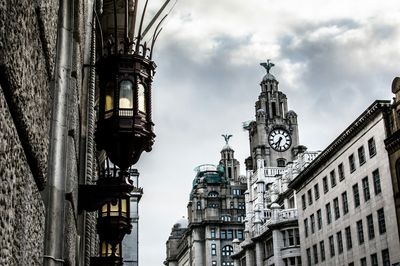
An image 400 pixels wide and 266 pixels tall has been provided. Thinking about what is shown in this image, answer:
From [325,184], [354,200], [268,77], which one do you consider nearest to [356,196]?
[354,200]

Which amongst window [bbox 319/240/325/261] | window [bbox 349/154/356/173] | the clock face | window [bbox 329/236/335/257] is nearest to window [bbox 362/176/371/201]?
window [bbox 349/154/356/173]

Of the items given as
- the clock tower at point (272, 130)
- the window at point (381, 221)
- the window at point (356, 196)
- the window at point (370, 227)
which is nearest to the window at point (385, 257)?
the window at point (381, 221)

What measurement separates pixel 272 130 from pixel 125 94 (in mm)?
96595

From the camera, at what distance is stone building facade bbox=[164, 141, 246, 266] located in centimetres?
12769

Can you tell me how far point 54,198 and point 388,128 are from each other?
43376 mm

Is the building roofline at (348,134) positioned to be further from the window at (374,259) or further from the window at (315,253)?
the window at (374,259)

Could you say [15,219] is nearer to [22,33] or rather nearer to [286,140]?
[22,33]

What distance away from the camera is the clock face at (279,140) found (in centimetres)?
10250

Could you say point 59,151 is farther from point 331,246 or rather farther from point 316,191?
point 316,191

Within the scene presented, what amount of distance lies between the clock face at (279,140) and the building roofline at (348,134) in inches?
1499

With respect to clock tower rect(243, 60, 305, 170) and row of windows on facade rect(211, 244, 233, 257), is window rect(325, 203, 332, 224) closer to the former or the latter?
clock tower rect(243, 60, 305, 170)

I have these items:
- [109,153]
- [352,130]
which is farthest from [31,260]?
[352,130]

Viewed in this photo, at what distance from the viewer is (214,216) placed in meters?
132

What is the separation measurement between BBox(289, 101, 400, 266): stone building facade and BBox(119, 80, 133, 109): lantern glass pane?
127ft
